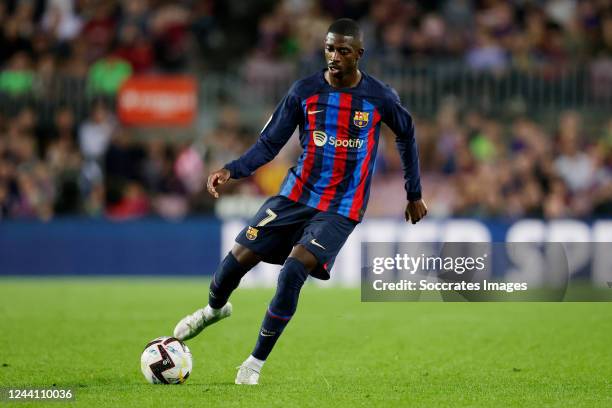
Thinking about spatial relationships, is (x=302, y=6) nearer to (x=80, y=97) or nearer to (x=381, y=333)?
(x=80, y=97)

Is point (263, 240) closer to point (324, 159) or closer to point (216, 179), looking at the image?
point (216, 179)

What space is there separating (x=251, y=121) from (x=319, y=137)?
12.1 m

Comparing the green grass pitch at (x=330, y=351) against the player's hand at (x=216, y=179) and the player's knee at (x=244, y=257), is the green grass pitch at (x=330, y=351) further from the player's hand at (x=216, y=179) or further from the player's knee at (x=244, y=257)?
the player's hand at (x=216, y=179)

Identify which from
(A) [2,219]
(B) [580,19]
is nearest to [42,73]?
(A) [2,219]

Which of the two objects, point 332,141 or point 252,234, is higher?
point 332,141

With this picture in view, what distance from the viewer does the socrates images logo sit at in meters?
8.23

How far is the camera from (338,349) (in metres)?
10.4

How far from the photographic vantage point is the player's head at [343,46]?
7934 millimetres

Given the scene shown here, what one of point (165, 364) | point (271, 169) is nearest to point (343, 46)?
point (165, 364)

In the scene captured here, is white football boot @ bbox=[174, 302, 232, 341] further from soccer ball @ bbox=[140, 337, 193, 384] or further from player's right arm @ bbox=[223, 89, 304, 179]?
player's right arm @ bbox=[223, 89, 304, 179]

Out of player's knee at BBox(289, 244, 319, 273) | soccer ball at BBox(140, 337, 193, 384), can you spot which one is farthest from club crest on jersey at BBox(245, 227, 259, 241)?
soccer ball at BBox(140, 337, 193, 384)

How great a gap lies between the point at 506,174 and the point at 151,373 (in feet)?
35.2

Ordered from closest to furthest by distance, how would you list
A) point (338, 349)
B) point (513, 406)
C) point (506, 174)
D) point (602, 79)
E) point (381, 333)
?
point (513, 406)
point (338, 349)
point (381, 333)
point (506, 174)
point (602, 79)

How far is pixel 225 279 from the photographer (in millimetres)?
8547
